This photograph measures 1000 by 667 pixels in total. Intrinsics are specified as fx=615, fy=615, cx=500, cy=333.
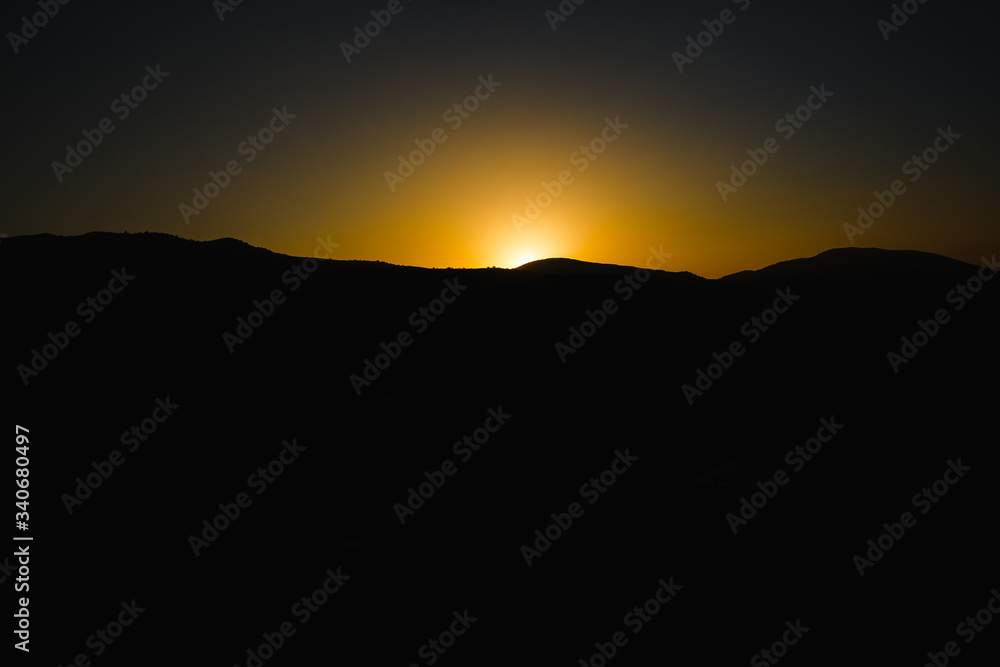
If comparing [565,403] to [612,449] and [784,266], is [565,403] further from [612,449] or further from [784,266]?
[784,266]

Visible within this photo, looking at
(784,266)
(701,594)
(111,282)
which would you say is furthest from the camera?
(784,266)

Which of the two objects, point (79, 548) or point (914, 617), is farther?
point (79, 548)

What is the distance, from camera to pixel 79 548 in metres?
10.2

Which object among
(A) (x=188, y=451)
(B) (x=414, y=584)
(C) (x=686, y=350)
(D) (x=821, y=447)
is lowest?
(A) (x=188, y=451)

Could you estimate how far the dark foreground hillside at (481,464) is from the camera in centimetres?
825

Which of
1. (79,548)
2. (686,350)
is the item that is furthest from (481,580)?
(686,350)

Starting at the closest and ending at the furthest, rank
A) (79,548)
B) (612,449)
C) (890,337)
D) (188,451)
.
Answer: (79,548), (188,451), (612,449), (890,337)

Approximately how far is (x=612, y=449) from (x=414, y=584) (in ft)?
25.0

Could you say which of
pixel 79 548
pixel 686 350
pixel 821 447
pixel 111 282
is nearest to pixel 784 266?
pixel 686 350

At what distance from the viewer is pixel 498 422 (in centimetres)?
1641

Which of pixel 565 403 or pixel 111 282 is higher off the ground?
pixel 565 403

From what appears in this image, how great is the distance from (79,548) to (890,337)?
26168mm

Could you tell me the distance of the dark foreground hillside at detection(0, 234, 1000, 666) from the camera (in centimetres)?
825

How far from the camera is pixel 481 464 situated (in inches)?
572
